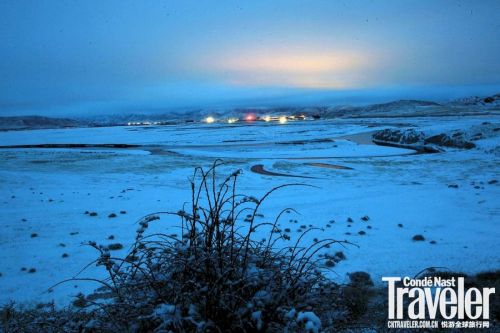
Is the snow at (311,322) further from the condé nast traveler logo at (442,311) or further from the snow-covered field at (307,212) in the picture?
the snow-covered field at (307,212)

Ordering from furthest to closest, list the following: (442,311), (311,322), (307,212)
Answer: (307,212) < (442,311) < (311,322)

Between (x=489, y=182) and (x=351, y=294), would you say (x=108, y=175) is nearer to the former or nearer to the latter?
(x=351, y=294)

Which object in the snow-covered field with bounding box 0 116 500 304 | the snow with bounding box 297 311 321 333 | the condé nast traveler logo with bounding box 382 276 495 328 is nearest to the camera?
the snow with bounding box 297 311 321 333

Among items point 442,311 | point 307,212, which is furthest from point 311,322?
point 307,212

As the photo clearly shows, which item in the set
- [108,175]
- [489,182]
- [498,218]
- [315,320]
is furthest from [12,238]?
[489,182]

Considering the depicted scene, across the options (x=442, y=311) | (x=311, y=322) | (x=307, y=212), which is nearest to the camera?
(x=311, y=322)

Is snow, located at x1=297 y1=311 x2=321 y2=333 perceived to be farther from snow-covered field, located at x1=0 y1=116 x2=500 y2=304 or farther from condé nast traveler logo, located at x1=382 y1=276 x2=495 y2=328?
snow-covered field, located at x1=0 y1=116 x2=500 y2=304

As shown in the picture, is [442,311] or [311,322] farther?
[442,311]

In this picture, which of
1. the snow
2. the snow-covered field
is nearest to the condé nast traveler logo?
the snow-covered field

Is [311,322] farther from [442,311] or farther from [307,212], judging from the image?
[307,212]

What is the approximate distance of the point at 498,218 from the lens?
691 centimetres

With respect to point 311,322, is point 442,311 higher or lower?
lower

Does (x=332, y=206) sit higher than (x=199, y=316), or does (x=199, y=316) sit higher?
(x=199, y=316)

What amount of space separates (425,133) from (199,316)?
27.9 metres
